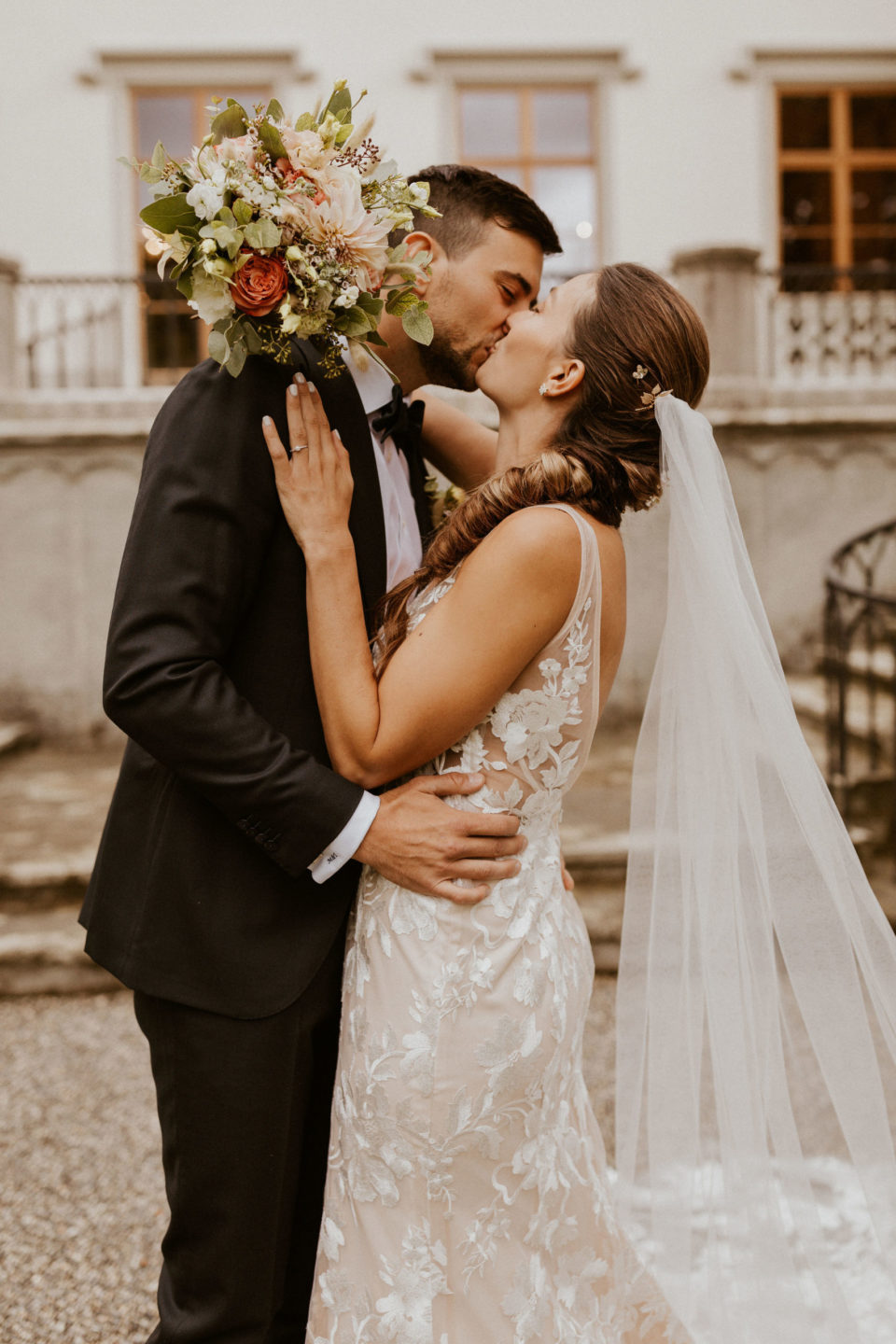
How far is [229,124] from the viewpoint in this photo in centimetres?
162

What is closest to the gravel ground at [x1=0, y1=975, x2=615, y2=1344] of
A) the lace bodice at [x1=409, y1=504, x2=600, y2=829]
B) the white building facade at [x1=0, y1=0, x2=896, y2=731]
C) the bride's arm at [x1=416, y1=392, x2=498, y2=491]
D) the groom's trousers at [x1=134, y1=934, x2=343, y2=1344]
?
the groom's trousers at [x1=134, y1=934, x2=343, y2=1344]

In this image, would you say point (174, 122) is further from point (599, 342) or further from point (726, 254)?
point (599, 342)

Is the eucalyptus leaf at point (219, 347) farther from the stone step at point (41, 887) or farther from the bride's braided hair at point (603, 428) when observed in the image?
the stone step at point (41, 887)

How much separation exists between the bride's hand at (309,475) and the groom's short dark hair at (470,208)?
2.49 feet

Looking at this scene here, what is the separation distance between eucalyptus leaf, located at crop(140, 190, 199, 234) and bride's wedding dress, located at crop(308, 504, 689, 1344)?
0.66 m

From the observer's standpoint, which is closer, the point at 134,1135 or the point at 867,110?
the point at 134,1135

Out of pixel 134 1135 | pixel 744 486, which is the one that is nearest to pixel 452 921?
pixel 134 1135

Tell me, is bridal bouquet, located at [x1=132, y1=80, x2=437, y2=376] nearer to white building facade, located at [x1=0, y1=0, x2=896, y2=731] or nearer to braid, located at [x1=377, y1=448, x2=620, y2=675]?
braid, located at [x1=377, y1=448, x2=620, y2=675]

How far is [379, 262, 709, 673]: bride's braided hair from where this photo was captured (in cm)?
179

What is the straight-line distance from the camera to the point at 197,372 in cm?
169

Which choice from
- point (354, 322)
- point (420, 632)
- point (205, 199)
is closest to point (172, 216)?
point (205, 199)

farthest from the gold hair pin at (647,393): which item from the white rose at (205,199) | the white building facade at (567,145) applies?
the white building facade at (567,145)

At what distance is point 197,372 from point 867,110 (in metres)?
10.8

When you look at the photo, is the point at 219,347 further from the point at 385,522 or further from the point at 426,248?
the point at 426,248
